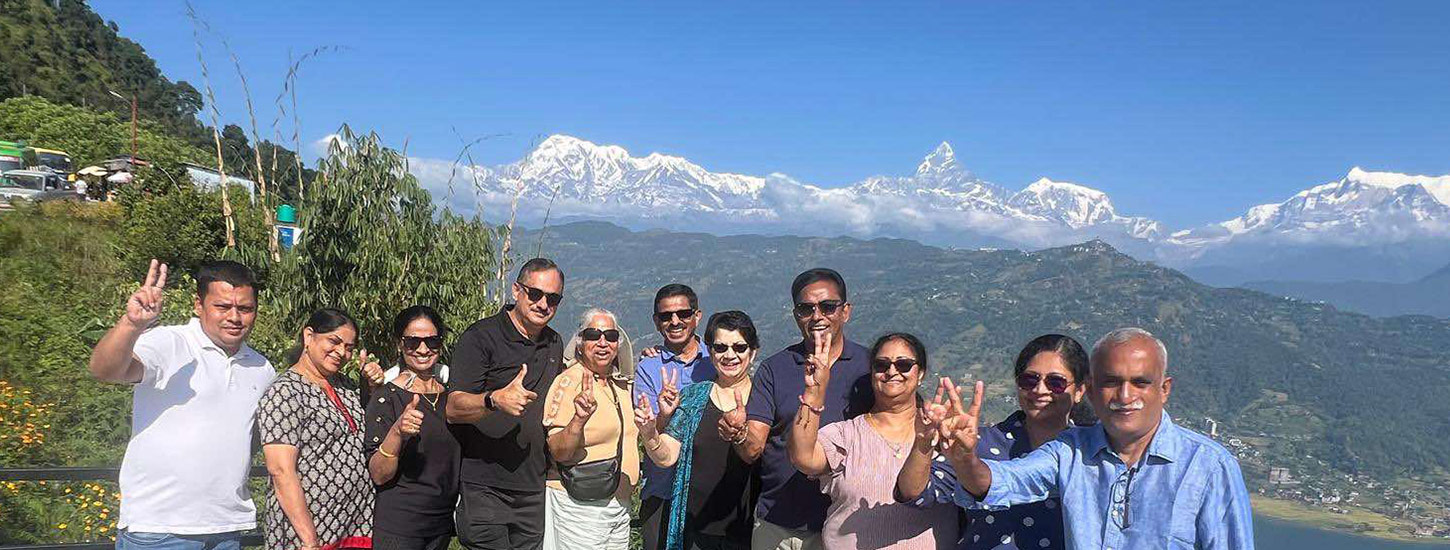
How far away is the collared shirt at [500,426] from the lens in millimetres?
4168

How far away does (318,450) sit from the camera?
3.83 metres

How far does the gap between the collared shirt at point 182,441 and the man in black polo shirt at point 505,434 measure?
895mm

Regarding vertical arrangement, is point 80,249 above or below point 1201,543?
above

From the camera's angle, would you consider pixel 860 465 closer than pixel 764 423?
Yes

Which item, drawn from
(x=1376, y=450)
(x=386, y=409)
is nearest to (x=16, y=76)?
(x=386, y=409)

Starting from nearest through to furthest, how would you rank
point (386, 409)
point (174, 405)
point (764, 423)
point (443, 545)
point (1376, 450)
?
point (174, 405)
point (764, 423)
point (386, 409)
point (443, 545)
point (1376, 450)

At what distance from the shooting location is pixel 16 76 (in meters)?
44.1

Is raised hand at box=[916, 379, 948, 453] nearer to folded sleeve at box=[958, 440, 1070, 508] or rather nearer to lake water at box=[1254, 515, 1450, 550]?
folded sleeve at box=[958, 440, 1070, 508]

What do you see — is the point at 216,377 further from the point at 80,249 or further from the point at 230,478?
the point at 80,249

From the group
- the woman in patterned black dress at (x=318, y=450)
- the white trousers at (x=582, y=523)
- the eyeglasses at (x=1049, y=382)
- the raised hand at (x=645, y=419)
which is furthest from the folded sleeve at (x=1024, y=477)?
the woman in patterned black dress at (x=318, y=450)

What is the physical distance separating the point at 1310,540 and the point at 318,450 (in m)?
123

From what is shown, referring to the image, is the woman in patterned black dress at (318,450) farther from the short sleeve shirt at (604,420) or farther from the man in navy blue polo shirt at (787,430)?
the man in navy blue polo shirt at (787,430)

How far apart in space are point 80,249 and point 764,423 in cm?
1546

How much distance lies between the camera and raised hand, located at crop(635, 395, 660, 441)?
149 inches
